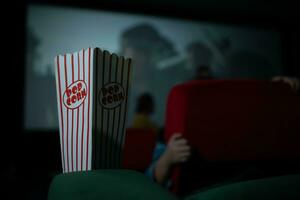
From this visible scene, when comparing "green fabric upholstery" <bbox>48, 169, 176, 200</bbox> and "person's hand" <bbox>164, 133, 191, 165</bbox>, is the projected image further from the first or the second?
"green fabric upholstery" <bbox>48, 169, 176, 200</bbox>

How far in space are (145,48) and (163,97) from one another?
716mm

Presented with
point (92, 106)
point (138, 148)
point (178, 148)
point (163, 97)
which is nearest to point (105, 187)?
point (92, 106)

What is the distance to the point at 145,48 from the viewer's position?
490 centimetres

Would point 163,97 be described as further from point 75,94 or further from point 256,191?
point 256,191

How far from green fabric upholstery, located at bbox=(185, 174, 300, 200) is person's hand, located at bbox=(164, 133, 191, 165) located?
0.35 metres

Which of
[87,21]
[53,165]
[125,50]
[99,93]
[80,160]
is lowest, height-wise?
[53,165]

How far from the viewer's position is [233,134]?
2.44 ft

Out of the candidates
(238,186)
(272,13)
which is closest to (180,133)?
(238,186)

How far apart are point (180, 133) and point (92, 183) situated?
35cm

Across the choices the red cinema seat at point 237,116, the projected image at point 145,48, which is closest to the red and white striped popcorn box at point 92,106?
the red cinema seat at point 237,116

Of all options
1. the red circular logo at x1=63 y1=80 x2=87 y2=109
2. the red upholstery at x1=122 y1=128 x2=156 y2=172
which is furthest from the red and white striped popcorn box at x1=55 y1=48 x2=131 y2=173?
the red upholstery at x1=122 y1=128 x2=156 y2=172

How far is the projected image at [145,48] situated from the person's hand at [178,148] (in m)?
3.22

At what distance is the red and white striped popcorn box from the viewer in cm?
56

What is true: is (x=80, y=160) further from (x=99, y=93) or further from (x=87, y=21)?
(x=87, y=21)
